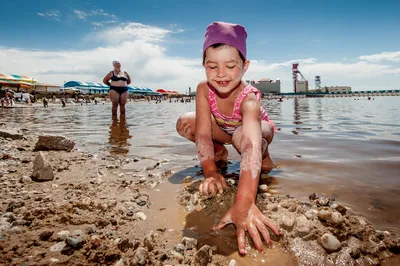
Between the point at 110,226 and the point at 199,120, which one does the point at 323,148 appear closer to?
the point at 199,120

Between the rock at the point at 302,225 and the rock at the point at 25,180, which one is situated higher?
the rock at the point at 25,180

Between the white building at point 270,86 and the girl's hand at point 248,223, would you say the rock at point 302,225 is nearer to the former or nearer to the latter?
the girl's hand at point 248,223

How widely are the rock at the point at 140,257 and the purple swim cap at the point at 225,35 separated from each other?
6.00ft

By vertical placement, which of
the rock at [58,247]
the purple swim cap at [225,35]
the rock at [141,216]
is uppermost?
the purple swim cap at [225,35]

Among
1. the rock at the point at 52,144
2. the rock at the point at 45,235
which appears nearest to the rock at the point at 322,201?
the rock at the point at 45,235

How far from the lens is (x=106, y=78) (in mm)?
8484

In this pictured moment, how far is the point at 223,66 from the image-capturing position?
2352 mm

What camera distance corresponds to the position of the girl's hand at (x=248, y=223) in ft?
4.56

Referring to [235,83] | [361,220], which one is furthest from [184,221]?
[235,83]

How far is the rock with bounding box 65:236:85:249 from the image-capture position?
1331mm

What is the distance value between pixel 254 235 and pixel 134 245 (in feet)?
2.22

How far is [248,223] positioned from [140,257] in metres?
0.65

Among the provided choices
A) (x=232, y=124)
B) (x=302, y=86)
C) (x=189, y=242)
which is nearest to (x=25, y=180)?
(x=189, y=242)

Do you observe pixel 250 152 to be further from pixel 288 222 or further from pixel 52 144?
pixel 52 144
